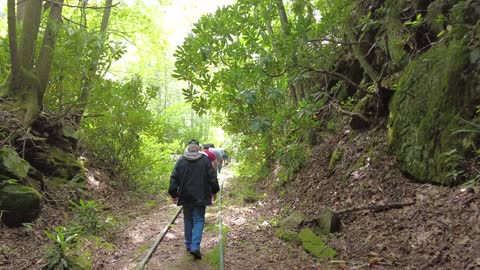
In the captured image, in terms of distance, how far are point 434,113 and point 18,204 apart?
274 inches

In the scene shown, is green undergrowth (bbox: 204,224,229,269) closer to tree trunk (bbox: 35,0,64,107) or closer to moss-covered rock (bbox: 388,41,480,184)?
moss-covered rock (bbox: 388,41,480,184)

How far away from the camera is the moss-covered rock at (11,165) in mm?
5968

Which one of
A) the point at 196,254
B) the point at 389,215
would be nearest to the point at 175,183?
the point at 196,254

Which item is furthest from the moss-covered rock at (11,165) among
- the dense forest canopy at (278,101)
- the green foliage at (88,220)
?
the green foliage at (88,220)

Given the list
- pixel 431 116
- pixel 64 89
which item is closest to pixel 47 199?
pixel 64 89

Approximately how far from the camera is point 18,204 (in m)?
5.77

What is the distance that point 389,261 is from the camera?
4.12 m

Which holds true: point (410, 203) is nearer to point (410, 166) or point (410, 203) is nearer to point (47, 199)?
point (410, 166)

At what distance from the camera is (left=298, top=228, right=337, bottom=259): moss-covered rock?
494 centimetres

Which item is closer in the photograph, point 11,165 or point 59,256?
point 59,256

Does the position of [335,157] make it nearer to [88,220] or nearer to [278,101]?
[278,101]

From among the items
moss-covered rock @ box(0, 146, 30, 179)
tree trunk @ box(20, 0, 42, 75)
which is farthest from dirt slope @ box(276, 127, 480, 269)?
tree trunk @ box(20, 0, 42, 75)

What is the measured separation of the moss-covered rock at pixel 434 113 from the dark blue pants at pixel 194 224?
11.5 feet

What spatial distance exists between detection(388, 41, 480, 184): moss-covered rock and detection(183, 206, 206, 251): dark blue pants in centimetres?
351
